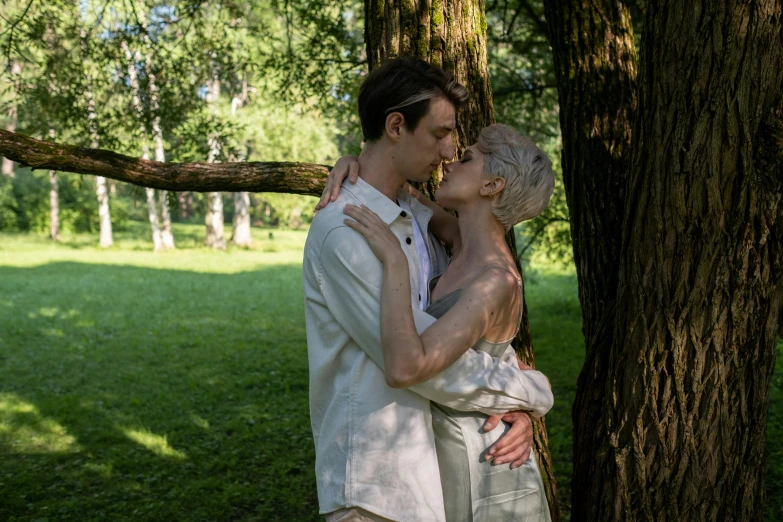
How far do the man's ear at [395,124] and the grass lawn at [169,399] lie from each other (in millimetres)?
4229

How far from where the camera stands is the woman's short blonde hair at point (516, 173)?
2744 mm

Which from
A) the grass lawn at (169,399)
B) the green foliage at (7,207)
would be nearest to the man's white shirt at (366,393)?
the grass lawn at (169,399)

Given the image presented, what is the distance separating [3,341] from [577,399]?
11.4m

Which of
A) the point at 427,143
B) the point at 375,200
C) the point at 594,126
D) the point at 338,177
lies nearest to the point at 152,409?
the point at 594,126

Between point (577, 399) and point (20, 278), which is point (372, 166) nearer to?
point (577, 399)

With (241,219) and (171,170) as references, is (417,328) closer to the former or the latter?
(171,170)

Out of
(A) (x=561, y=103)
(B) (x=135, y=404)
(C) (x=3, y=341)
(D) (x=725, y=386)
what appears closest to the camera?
(D) (x=725, y=386)

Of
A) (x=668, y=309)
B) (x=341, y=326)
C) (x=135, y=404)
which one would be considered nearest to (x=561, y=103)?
(x=668, y=309)

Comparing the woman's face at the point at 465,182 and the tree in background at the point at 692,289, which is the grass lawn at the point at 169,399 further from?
the woman's face at the point at 465,182

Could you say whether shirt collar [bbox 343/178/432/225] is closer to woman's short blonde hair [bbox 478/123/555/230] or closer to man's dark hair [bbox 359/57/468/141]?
man's dark hair [bbox 359/57/468/141]

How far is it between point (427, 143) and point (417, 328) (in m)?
0.67

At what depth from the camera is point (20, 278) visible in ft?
63.2

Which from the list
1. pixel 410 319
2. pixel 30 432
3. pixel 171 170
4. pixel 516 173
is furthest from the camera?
pixel 30 432

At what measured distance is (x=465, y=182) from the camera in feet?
9.16
